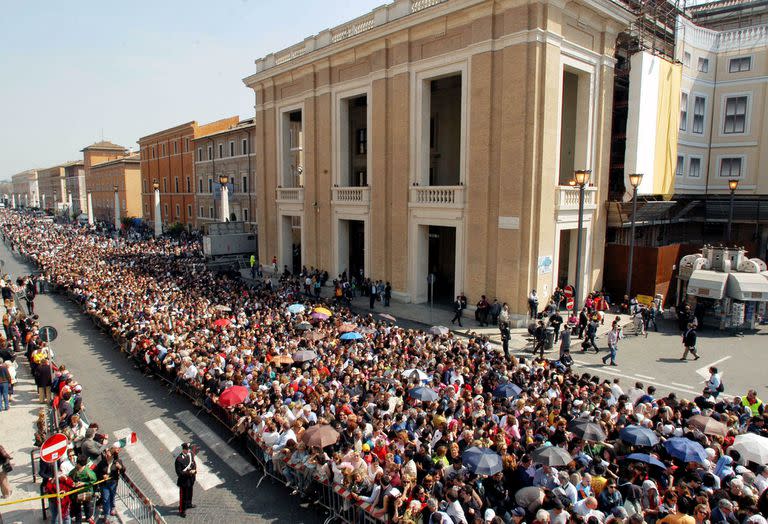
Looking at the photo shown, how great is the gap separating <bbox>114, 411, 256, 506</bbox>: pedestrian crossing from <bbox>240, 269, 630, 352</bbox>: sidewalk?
10534 millimetres

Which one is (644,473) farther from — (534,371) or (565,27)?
(565,27)

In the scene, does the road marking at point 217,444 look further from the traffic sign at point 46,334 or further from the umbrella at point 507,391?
the umbrella at point 507,391

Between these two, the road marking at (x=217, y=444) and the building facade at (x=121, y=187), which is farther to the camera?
the building facade at (x=121, y=187)

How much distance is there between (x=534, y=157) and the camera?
64.6 ft

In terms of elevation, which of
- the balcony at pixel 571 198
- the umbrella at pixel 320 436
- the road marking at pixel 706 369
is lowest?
the road marking at pixel 706 369

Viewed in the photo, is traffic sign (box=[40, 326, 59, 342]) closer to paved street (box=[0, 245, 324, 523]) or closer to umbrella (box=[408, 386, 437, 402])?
paved street (box=[0, 245, 324, 523])

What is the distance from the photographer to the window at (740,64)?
28188mm

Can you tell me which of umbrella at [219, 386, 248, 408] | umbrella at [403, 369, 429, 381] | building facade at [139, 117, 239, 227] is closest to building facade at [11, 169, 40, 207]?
building facade at [139, 117, 239, 227]

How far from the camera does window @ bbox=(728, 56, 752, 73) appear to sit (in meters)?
28.2

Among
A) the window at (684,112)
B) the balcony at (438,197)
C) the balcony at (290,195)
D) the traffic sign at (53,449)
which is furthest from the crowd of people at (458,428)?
the window at (684,112)

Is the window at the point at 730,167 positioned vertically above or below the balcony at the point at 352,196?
above

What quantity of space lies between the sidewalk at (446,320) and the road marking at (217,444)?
10.4m

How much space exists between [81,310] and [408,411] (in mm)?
20845

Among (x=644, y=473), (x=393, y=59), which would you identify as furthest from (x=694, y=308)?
(x=393, y=59)
